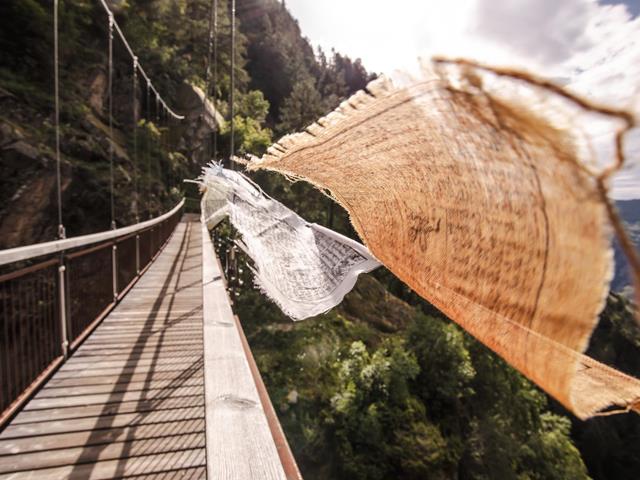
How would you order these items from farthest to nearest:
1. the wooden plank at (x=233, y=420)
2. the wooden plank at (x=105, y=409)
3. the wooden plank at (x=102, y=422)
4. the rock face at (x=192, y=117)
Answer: the rock face at (x=192, y=117), the wooden plank at (x=105, y=409), the wooden plank at (x=102, y=422), the wooden plank at (x=233, y=420)

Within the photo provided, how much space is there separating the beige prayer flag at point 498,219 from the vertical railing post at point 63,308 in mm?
2790

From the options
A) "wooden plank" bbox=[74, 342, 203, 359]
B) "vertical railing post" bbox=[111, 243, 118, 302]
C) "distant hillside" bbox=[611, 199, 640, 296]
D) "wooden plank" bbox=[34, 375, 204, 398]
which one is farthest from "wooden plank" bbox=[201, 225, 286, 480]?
"vertical railing post" bbox=[111, 243, 118, 302]

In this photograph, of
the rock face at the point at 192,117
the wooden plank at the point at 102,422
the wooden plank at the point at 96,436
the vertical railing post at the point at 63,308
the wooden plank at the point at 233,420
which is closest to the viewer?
the wooden plank at the point at 233,420

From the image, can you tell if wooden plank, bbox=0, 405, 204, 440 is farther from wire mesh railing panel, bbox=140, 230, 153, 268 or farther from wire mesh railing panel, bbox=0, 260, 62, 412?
wire mesh railing panel, bbox=140, 230, 153, 268

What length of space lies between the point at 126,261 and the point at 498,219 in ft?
17.3

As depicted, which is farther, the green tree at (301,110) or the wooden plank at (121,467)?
the green tree at (301,110)

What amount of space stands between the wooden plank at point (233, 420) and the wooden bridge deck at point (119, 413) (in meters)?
1.22

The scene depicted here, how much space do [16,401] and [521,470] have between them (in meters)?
18.6

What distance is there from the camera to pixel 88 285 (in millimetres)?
3385

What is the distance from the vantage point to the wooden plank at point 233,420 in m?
0.71

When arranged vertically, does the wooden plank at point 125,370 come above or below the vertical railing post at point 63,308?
below

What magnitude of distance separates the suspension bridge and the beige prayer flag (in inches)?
22.7

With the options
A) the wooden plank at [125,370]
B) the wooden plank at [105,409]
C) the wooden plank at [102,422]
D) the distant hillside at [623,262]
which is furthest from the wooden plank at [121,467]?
the distant hillside at [623,262]

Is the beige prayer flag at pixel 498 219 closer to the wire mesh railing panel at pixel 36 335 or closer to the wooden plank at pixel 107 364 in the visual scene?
the wire mesh railing panel at pixel 36 335
